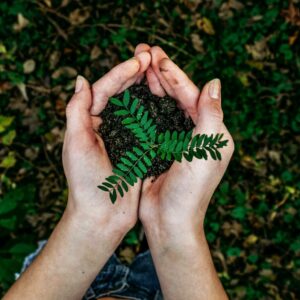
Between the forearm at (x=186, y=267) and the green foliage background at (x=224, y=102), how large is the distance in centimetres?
133

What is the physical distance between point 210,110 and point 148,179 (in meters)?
0.62

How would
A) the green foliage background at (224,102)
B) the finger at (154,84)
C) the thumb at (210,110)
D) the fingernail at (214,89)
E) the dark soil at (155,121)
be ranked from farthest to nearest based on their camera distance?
1. the green foliage background at (224,102)
2. the finger at (154,84)
3. the dark soil at (155,121)
4. the fingernail at (214,89)
5. the thumb at (210,110)

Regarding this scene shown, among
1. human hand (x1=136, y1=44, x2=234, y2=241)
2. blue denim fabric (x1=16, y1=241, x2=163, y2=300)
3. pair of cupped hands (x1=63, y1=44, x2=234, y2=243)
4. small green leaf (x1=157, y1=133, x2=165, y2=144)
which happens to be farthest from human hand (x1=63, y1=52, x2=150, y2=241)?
blue denim fabric (x1=16, y1=241, x2=163, y2=300)

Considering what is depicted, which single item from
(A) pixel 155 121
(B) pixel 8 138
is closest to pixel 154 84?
(A) pixel 155 121

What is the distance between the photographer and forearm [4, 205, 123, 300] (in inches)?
105

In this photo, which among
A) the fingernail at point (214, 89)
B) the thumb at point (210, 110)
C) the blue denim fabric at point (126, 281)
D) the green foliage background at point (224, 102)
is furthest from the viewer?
the green foliage background at point (224, 102)

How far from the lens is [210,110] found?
254 centimetres

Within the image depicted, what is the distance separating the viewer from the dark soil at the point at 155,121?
109 inches

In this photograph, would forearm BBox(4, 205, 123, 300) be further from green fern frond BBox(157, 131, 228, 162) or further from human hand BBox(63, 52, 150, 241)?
green fern frond BBox(157, 131, 228, 162)

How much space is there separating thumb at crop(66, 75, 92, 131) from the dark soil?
0.55 feet

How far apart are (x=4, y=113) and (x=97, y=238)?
1923 mm

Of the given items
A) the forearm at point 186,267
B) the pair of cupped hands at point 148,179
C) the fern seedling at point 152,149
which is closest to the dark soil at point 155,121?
the pair of cupped hands at point 148,179

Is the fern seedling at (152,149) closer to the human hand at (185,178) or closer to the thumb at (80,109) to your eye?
the human hand at (185,178)

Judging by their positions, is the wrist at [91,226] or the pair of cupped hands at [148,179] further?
the wrist at [91,226]
